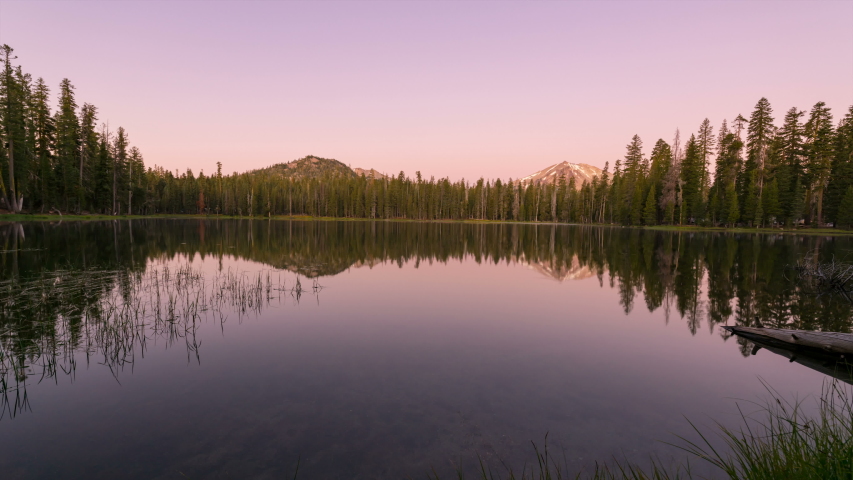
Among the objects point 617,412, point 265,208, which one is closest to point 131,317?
point 617,412

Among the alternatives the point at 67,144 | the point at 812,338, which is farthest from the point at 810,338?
the point at 67,144

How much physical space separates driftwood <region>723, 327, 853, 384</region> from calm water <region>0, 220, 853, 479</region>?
1.64 ft

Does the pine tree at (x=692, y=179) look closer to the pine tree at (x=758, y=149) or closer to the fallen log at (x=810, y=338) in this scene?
the pine tree at (x=758, y=149)

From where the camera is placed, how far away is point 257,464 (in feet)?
17.6

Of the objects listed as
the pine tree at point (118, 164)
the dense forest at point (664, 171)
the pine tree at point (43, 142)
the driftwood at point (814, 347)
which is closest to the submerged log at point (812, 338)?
the driftwood at point (814, 347)

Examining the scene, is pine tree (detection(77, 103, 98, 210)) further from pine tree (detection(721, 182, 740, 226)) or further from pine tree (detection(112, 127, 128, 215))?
pine tree (detection(721, 182, 740, 226))

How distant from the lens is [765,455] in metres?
4.11

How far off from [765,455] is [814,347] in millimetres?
8577

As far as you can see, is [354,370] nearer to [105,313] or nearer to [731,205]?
[105,313]

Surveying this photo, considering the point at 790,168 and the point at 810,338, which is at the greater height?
the point at 790,168

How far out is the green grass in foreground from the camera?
3.65 m

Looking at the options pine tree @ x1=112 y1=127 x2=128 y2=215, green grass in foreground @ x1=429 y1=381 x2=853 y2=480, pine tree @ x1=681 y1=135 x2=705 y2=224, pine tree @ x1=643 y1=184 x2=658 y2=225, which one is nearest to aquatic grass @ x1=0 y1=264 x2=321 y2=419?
green grass in foreground @ x1=429 y1=381 x2=853 y2=480

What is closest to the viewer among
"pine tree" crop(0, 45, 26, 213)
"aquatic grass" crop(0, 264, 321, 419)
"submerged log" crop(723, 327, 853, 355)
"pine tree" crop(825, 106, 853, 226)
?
"aquatic grass" crop(0, 264, 321, 419)

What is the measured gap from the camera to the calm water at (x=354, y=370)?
18.9ft
